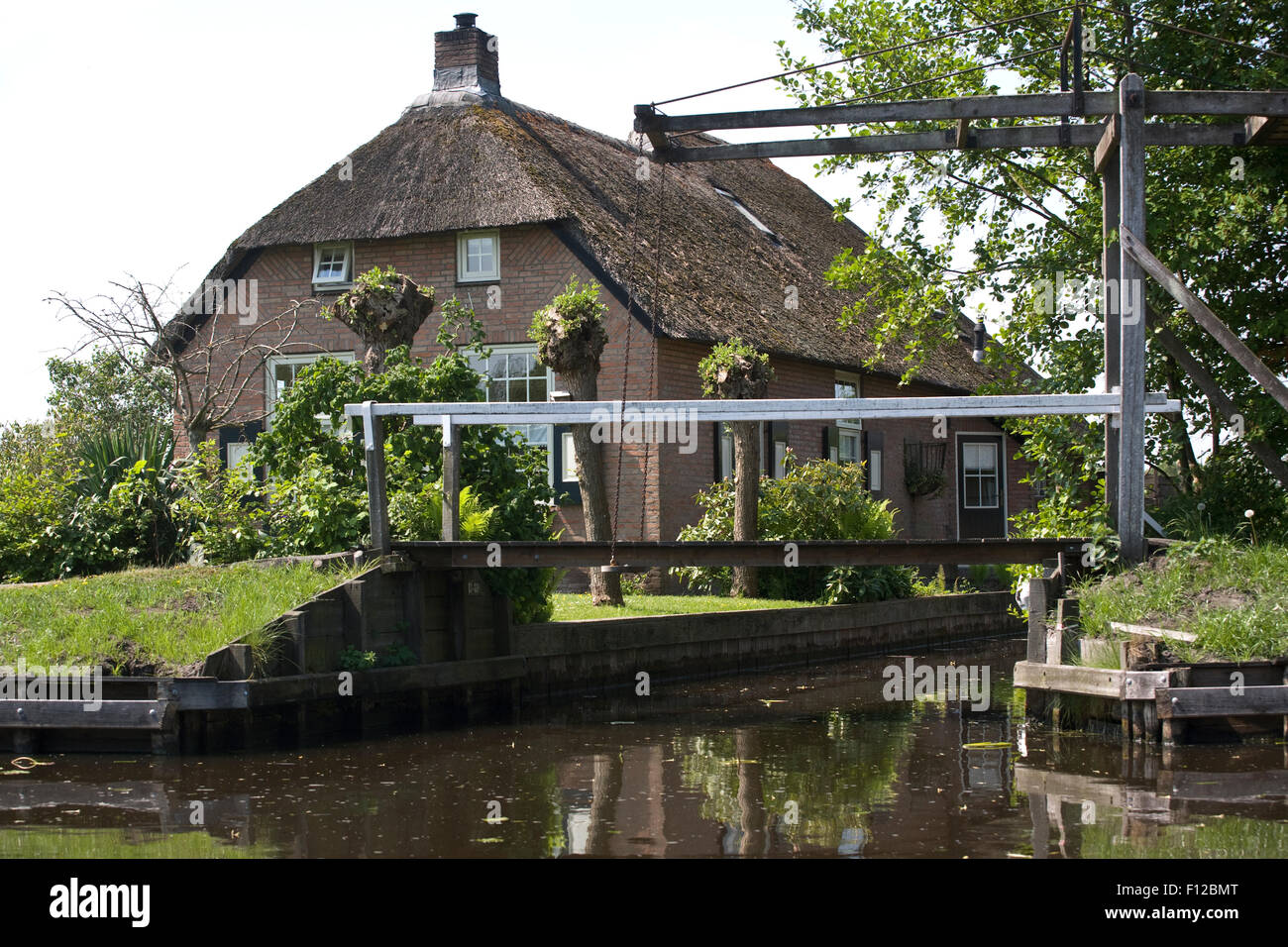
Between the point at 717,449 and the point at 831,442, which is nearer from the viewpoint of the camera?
the point at 717,449

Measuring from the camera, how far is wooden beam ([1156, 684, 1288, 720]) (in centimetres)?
972

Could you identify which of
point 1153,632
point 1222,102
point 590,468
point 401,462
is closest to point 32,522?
point 401,462

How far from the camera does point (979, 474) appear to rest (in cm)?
2855

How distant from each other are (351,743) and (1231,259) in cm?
967

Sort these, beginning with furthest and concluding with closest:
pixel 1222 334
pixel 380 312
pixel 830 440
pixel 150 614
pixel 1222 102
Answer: pixel 830 440, pixel 380 312, pixel 1222 102, pixel 150 614, pixel 1222 334

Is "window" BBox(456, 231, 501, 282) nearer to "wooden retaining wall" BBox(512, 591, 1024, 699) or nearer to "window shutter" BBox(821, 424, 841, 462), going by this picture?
"window shutter" BBox(821, 424, 841, 462)

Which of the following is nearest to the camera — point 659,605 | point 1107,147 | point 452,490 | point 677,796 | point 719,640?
point 677,796

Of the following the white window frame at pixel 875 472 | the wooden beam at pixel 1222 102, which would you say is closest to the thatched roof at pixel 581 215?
the white window frame at pixel 875 472

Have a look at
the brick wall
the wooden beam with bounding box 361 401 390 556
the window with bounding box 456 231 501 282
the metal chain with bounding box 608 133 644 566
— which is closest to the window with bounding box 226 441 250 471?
the brick wall

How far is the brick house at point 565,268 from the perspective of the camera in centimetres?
1997

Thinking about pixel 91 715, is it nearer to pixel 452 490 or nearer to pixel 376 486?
pixel 376 486

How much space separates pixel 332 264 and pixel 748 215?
889cm

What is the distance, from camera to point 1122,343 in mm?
11391

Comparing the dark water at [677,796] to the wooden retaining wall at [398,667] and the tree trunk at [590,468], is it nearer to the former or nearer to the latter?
the wooden retaining wall at [398,667]
